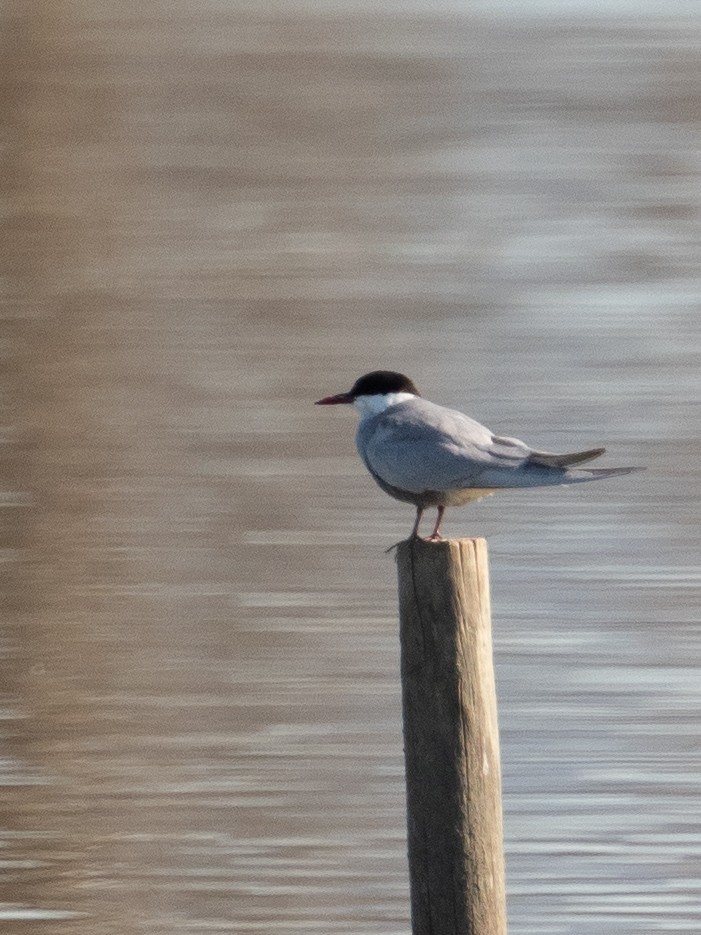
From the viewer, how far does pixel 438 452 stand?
3.29m

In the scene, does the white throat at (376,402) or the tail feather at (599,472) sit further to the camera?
the white throat at (376,402)

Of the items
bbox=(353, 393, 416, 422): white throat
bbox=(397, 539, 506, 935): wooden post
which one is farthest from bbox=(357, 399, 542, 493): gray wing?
Answer: bbox=(397, 539, 506, 935): wooden post

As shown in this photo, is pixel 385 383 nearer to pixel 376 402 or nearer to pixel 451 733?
pixel 376 402

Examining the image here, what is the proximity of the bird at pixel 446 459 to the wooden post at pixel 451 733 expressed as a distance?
48cm

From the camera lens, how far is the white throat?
12.3ft

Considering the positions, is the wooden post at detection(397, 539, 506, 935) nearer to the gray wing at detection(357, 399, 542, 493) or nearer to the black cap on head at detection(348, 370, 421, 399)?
the gray wing at detection(357, 399, 542, 493)

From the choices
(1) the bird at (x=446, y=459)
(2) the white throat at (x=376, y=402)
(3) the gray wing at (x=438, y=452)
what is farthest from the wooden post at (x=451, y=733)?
(2) the white throat at (x=376, y=402)

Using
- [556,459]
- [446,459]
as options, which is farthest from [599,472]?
[446,459]

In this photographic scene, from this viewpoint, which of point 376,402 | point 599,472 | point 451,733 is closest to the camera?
point 451,733

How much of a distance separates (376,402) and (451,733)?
4.51ft

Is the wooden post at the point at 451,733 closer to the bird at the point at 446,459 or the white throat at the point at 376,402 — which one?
the bird at the point at 446,459

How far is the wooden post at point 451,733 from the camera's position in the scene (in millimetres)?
2574

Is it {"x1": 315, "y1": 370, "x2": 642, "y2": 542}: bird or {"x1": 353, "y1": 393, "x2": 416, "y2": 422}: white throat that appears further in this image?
{"x1": 353, "y1": 393, "x2": 416, "y2": 422}: white throat

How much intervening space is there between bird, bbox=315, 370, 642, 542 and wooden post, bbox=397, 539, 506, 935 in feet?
1.58
